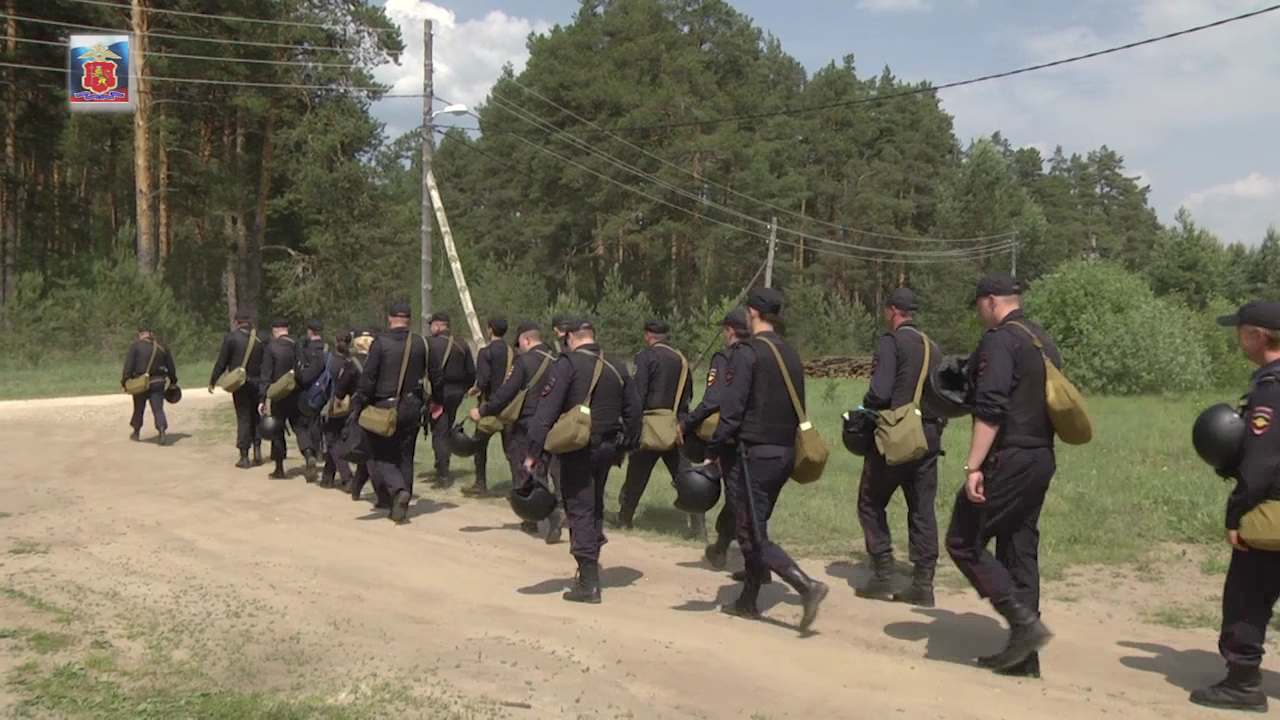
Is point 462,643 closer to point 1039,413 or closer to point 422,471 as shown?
point 1039,413

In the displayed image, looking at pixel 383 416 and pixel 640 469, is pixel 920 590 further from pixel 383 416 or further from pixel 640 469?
pixel 383 416

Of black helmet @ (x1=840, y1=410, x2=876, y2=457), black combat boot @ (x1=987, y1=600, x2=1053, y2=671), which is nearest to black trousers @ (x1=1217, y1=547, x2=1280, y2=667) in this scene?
black combat boot @ (x1=987, y1=600, x2=1053, y2=671)

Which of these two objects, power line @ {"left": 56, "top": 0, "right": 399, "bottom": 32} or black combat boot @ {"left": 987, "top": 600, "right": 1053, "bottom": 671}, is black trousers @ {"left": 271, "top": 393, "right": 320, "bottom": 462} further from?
power line @ {"left": 56, "top": 0, "right": 399, "bottom": 32}

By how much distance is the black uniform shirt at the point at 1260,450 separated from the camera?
17.3 feet

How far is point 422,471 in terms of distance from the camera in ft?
47.5

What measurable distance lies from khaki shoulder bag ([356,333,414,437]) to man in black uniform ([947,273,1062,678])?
599 centimetres

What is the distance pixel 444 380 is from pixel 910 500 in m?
5.98

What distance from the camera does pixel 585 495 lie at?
7.88m

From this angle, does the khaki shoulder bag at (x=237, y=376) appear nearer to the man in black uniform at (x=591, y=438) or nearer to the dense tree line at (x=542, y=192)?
the man in black uniform at (x=591, y=438)

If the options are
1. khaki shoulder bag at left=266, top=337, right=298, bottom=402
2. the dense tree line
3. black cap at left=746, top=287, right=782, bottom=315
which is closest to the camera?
black cap at left=746, top=287, right=782, bottom=315

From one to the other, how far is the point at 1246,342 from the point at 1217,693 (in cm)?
179

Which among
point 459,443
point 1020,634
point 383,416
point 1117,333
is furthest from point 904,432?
point 1117,333

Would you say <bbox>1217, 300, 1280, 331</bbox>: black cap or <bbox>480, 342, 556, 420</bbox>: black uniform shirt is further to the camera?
<bbox>480, 342, 556, 420</bbox>: black uniform shirt

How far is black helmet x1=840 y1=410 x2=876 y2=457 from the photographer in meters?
7.85
